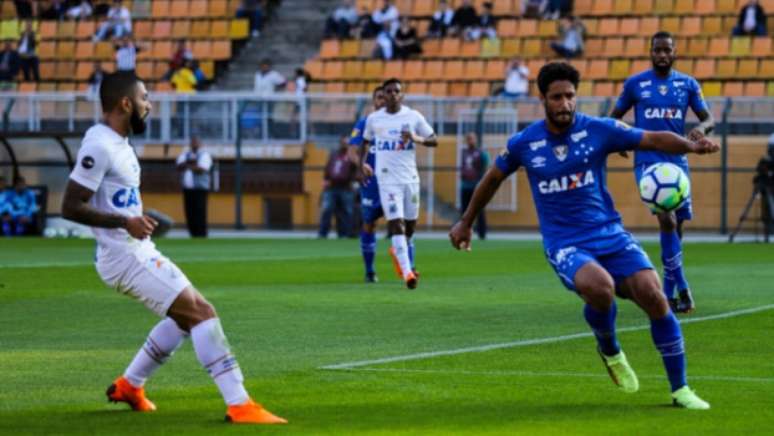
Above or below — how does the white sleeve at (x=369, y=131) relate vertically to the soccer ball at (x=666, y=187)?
below

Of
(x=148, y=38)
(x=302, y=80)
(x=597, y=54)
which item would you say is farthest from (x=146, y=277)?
(x=148, y=38)

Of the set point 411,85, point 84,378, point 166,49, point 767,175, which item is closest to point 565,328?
point 84,378

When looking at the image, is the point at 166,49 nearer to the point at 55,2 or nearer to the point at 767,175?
the point at 55,2

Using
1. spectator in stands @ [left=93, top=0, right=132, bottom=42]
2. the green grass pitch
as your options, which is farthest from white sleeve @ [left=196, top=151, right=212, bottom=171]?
the green grass pitch

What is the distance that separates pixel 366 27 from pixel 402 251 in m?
22.0

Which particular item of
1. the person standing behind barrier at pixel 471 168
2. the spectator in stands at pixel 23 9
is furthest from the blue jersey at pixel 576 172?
the spectator in stands at pixel 23 9

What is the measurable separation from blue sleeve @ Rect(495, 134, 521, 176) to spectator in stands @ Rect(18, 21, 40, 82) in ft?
114

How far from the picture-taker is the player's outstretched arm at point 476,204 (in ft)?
34.1

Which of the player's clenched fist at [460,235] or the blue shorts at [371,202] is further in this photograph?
the blue shorts at [371,202]

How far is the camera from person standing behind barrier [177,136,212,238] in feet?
119

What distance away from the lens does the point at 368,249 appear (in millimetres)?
21375

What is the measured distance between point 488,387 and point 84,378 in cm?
257

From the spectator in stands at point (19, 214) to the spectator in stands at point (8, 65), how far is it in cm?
824

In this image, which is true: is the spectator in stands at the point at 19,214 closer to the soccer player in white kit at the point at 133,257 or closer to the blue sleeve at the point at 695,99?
the blue sleeve at the point at 695,99
